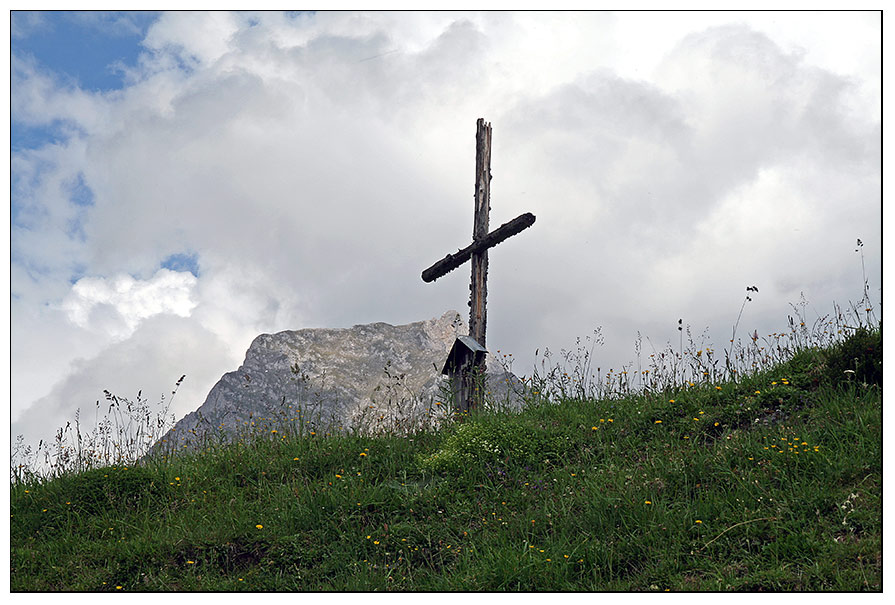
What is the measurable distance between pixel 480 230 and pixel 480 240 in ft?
0.67

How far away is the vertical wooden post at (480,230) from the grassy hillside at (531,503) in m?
2.12

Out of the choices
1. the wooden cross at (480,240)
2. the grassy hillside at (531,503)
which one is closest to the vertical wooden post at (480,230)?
the wooden cross at (480,240)

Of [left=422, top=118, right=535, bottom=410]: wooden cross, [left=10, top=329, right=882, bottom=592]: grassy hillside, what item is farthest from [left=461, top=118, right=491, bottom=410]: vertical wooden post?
[left=10, top=329, right=882, bottom=592]: grassy hillside

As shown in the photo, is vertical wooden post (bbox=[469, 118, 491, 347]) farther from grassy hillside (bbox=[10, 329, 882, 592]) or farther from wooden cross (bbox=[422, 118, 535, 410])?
grassy hillside (bbox=[10, 329, 882, 592])

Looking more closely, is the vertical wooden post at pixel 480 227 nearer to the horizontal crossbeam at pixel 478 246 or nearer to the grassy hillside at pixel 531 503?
the horizontal crossbeam at pixel 478 246

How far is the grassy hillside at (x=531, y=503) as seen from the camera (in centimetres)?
555

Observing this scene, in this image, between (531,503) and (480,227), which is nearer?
(531,503)

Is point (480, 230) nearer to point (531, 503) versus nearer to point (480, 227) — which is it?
point (480, 227)

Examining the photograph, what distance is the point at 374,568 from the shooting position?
623cm

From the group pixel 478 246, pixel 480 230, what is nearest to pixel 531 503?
pixel 478 246

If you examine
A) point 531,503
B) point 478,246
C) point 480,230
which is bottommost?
point 531,503

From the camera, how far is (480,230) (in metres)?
11.2

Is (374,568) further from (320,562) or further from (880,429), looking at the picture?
Answer: (880,429)
